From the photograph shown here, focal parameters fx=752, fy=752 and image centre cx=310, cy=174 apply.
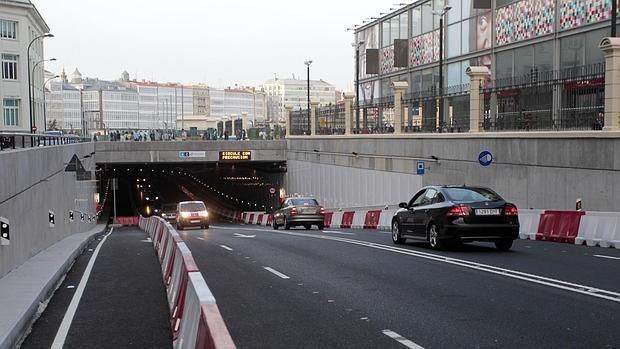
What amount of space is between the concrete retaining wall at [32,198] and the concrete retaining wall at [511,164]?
1533 centimetres

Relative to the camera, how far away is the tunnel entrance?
70688 mm

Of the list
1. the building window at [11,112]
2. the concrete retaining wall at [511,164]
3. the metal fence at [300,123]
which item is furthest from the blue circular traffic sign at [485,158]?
the building window at [11,112]

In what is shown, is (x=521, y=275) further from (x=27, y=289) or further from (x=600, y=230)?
(x=27, y=289)

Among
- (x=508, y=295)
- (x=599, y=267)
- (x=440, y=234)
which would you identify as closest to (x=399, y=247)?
(x=440, y=234)

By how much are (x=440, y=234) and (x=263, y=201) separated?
5755cm

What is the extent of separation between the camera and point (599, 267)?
13.3 m

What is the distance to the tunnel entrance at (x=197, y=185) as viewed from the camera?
70688 mm

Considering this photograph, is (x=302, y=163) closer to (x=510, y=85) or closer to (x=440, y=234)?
(x=510, y=85)

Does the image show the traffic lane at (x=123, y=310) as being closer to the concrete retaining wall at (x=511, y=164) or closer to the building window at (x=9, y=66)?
the concrete retaining wall at (x=511, y=164)

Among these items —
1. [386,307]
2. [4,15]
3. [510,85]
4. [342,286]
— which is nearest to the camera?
[386,307]

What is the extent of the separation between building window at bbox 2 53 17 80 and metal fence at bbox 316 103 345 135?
36.4 m

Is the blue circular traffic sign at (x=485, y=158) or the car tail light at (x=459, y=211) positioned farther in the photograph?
the blue circular traffic sign at (x=485, y=158)

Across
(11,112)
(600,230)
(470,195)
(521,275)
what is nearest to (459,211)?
(470,195)

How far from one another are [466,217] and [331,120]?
A: 3368 centimetres
